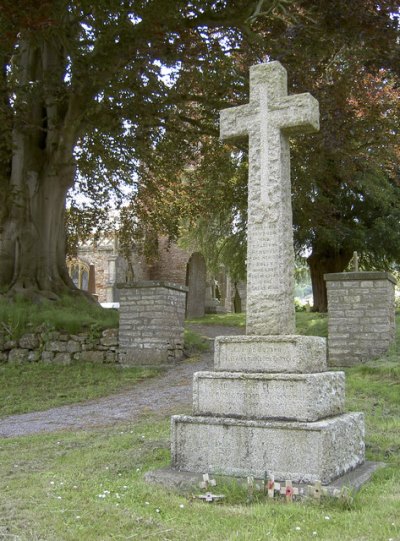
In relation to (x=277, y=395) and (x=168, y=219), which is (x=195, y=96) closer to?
(x=168, y=219)

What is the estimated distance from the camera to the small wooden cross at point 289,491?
4098mm

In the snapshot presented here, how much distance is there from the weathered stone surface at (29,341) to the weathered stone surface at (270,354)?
9111 mm

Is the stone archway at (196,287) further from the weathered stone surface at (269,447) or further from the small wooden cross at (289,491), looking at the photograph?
the small wooden cross at (289,491)

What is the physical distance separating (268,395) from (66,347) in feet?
30.6

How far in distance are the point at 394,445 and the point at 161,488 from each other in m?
2.39

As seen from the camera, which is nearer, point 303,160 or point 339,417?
point 339,417

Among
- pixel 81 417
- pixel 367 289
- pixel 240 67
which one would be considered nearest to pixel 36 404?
pixel 81 417

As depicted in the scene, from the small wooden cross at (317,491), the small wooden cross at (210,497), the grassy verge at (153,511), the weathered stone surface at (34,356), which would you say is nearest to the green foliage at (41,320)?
the weathered stone surface at (34,356)

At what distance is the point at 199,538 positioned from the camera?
3521 mm

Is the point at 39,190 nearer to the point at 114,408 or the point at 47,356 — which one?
the point at 47,356

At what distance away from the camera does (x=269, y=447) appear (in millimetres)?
4551

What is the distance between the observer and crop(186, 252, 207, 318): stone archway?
24.8 m

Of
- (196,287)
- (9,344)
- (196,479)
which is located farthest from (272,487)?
(196,287)

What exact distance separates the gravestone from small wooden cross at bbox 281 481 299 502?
272mm
